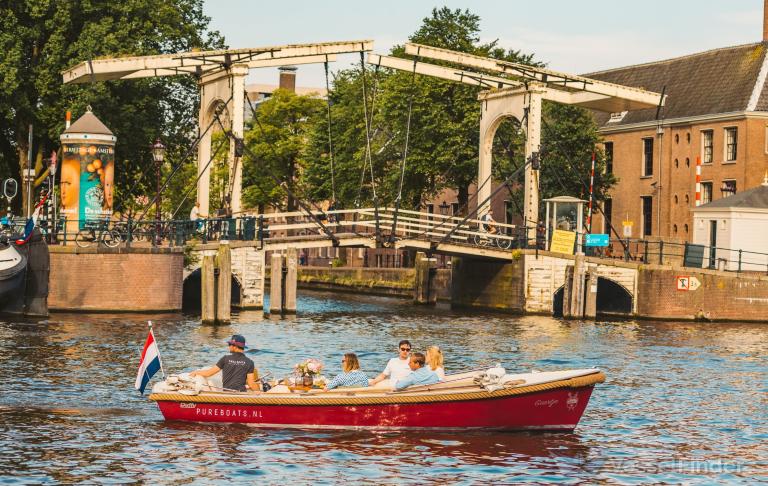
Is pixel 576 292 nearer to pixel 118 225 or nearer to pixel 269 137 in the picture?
pixel 118 225

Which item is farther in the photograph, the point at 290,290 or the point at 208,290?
the point at 290,290

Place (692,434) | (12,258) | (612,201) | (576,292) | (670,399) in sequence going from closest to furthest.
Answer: (692,434) → (670,399) → (12,258) → (576,292) → (612,201)

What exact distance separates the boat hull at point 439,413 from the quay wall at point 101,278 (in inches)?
661

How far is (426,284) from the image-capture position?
47375 millimetres

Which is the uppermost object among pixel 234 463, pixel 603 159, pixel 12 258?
pixel 603 159

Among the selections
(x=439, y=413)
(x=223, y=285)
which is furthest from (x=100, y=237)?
(x=439, y=413)

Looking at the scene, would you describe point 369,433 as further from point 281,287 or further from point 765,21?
point 765,21

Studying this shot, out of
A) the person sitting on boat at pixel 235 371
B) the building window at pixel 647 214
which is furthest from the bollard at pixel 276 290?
the building window at pixel 647 214

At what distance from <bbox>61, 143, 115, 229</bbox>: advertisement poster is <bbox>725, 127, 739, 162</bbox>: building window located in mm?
26401

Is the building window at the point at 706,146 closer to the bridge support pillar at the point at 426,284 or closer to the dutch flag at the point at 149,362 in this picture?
the bridge support pillar at the point at 426,284

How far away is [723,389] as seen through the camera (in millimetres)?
24047

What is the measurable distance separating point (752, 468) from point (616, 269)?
81.8ft

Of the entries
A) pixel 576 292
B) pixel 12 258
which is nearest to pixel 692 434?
pixel 12 258

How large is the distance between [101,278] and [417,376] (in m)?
18.3
